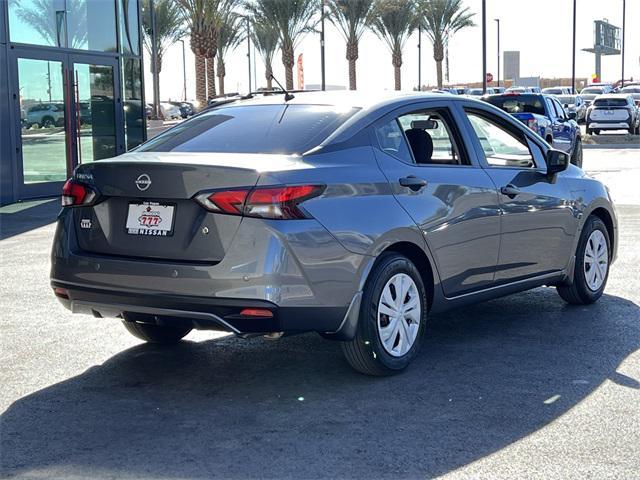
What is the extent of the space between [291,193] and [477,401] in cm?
144

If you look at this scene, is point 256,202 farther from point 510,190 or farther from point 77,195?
point 510,190

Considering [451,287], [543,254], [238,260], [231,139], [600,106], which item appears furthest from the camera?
[600,106]

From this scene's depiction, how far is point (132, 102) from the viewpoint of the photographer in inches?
893

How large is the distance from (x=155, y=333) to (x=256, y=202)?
1.84 m

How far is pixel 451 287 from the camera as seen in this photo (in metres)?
6.51

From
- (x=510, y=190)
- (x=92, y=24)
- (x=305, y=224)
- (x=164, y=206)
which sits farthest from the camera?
(x=92, y=24)

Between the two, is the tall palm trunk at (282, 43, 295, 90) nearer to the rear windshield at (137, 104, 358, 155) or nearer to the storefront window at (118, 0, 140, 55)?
the storefront window at (118, 0, 140, 55)

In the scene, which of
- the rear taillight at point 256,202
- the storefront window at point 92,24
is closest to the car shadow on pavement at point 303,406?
the rear taillight at point 256,202

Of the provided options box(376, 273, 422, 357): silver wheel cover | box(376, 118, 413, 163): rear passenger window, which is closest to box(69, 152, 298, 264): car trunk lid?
box(376, 118, 413, 163): rear passenger window

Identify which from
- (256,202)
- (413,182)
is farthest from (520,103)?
(256,202)

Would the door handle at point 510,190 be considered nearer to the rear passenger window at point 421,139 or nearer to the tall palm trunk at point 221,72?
the rear passenger window at point 421,139

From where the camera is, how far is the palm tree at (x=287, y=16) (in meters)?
50.8

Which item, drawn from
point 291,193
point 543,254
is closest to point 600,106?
point 543,254

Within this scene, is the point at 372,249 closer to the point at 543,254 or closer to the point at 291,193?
the point at 291,193
